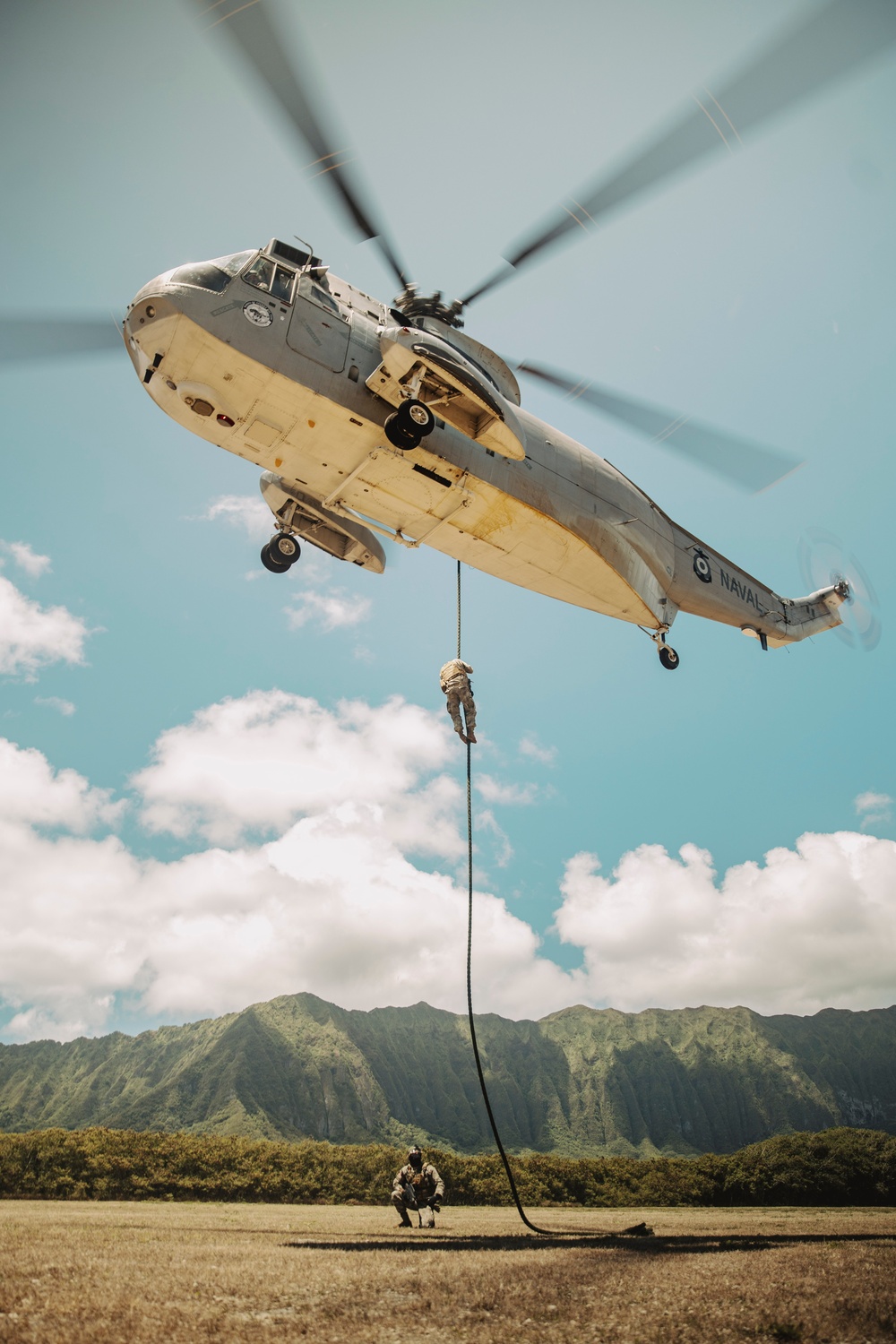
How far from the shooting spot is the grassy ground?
586 cm

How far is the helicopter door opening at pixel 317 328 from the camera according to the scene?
45.4ft

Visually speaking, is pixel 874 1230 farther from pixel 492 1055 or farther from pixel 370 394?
pixel 492 1055

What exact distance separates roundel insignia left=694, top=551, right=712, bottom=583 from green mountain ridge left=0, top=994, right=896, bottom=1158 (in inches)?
3343

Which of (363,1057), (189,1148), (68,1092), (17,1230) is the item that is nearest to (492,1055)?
(363,1057)

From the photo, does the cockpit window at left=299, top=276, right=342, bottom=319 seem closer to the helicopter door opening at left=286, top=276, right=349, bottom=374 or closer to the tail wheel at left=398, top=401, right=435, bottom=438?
the helicopter door opening at left=286, top=276, right=349, bottom=374

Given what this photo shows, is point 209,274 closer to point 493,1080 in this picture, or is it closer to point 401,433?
point 401,433

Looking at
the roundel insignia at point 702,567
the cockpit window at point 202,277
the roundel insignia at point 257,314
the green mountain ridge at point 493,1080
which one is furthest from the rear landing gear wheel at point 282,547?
the green mountain ridge at point 493,1080

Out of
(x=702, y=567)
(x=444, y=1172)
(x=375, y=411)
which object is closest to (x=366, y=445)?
(x=375, y=411)

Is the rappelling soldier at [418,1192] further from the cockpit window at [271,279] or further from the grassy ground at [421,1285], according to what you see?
the cockpit window at [271,279]

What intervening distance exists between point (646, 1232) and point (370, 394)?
1528cm

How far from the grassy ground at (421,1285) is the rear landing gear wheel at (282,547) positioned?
1230 centimetres

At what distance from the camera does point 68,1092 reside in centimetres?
9806

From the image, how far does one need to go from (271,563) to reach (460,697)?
17.5ft

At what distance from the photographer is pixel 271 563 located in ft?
57.4
